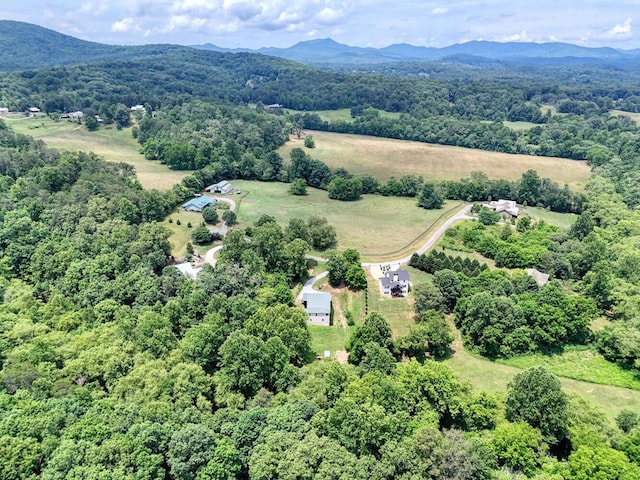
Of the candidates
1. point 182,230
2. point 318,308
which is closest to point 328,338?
point 318,308

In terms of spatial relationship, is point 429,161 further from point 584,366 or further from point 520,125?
point 584,366

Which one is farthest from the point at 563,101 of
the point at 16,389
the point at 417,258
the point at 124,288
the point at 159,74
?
the point at 16,389

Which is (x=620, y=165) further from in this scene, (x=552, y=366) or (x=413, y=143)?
(x=552, y=366)

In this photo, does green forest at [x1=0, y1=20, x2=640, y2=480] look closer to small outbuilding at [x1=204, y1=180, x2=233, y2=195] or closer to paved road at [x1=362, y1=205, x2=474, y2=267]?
paved road at [x1=362, y1=205, x2=474, y2=267]

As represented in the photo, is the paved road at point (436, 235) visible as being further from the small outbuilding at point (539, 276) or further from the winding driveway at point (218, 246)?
the winding driveway at point (218, 246)

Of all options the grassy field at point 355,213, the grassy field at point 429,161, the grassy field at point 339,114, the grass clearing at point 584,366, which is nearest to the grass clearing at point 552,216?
the grassy field at point 355,213
